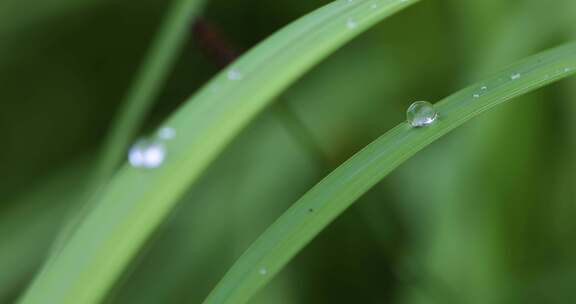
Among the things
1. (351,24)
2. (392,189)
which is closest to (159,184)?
(351,24)

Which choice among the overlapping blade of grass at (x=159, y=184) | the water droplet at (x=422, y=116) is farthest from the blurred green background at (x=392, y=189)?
the overlapping blade of grass at (x=159, y=184)

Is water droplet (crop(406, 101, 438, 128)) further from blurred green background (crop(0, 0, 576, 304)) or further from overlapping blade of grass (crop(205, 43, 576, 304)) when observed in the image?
blurred green background (crop(0, 0, 576, 304))

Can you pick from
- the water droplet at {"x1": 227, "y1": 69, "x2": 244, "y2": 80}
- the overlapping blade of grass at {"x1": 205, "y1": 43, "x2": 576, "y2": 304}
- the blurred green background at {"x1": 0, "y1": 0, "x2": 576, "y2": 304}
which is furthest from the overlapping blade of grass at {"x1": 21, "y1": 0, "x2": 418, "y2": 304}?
the blurred green background at {"x1": 0, "y1": 0, "x2": 576, "y2": 304}

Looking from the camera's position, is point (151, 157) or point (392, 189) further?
point (392, 189)

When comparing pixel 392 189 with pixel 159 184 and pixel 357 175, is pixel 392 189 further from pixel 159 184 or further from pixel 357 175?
pixel 159 184

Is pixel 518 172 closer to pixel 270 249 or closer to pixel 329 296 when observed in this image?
pixel 329 296

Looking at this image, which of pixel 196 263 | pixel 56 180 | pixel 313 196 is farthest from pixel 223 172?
pixel 313 196
